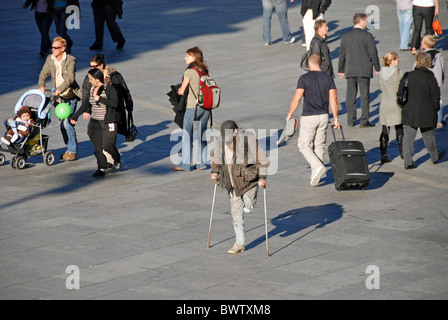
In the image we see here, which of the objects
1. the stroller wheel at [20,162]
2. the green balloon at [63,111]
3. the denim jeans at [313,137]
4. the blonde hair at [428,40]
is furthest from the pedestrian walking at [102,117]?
the blonde hair at [428,40]

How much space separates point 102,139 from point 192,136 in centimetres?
137

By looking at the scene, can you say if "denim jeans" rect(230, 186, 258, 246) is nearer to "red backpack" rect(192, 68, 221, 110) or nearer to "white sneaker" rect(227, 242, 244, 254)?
"white sneaker" rect(227, 242, 244, 254)

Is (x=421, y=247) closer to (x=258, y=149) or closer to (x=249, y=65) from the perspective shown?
(x=258, y=149)

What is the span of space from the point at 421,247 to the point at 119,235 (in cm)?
351

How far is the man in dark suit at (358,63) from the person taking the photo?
15.1m

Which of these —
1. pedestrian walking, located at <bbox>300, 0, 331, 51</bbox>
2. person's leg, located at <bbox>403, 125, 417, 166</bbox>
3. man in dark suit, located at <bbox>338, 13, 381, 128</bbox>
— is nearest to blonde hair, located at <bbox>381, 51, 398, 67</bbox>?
person's leg, located at <bbox>403, 125, 417, 166</bbox>

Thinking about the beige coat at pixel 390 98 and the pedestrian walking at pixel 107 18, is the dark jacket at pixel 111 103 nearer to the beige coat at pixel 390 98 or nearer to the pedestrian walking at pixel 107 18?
the beige coat at pixel 390 98

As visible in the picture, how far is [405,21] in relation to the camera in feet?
67.6

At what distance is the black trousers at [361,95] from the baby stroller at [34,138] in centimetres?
532

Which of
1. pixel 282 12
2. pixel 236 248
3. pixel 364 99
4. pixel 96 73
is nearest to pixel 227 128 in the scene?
pixel 236 248

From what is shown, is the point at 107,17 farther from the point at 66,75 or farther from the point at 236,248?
the point at 236,248

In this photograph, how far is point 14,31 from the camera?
78.6ft

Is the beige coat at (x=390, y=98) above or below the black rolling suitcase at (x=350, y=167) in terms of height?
above
